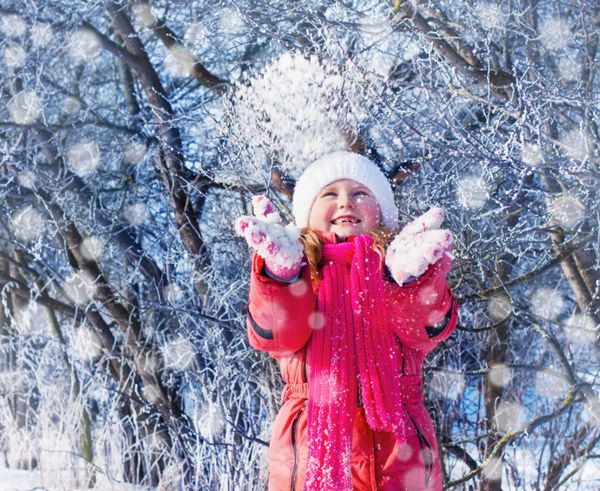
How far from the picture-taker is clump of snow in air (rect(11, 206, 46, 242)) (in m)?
4.45

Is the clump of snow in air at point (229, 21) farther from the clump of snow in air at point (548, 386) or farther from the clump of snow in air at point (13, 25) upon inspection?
the clump of snow in air at point (548, 386)

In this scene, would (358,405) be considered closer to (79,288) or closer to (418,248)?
(418,248)

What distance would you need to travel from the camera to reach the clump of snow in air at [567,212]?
225 centimetres

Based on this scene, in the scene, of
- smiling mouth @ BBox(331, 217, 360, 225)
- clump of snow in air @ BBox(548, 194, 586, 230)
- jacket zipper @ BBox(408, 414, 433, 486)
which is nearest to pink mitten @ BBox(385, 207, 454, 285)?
smiling mouth @ BBox(331, 217, 360, 225)

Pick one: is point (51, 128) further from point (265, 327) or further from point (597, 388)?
point (597, 388)

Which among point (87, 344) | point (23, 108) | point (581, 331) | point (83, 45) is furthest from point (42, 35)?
point (581, 331)

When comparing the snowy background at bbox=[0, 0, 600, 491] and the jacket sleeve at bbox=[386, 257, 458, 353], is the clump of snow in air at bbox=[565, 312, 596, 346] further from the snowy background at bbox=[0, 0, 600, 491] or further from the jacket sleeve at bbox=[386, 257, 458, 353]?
the jacket sleeve at bbox=[386, 257, 458, 353]

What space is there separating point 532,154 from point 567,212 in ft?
1.54

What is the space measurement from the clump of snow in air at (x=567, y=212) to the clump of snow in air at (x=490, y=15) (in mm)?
609

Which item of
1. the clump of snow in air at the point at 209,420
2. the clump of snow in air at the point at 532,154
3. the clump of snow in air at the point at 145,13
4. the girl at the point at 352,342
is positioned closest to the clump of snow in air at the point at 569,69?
the clump of snow in air at the point at 532,154

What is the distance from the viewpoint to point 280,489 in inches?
78.5

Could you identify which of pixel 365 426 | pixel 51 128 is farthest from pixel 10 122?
pixel 365 426

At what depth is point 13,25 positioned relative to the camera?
13.0ft

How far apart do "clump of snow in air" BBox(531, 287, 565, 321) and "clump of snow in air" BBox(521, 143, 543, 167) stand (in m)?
1.96
